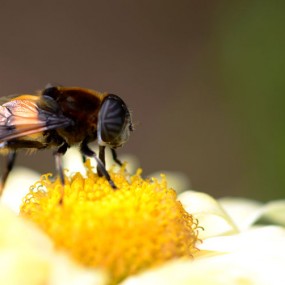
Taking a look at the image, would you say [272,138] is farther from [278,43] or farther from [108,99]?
[108,99]

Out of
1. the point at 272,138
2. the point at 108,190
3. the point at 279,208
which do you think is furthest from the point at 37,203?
the point at 272,138

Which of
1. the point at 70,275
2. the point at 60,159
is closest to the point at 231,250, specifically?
the point at 60,159

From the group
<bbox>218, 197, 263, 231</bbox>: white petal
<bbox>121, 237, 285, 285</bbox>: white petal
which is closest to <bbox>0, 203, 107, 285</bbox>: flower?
<bbox>121, 237, 285, 285</bbox>: white petal

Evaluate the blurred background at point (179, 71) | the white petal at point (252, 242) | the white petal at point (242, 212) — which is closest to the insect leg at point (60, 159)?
the white petal at point (252, 242)

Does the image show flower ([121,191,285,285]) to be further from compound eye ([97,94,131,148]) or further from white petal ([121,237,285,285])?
compound eye ([97,94,131,148])

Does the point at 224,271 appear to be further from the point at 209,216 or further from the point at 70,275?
the point at 209,216
